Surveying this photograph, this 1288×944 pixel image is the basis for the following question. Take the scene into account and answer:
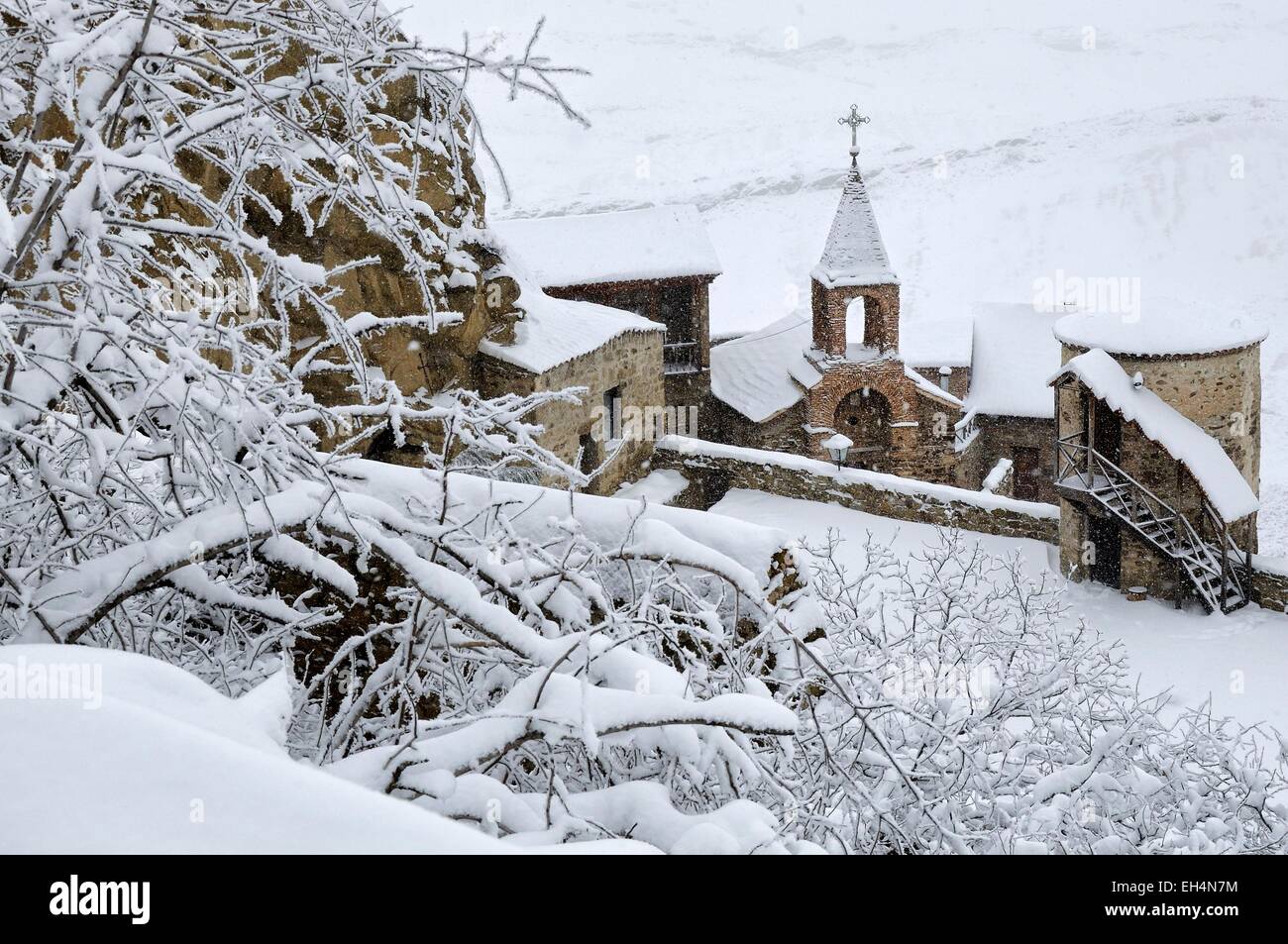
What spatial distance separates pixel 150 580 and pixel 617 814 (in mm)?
1555

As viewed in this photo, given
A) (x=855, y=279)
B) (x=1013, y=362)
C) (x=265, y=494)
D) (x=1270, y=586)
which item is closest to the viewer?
(x=265, y=494)

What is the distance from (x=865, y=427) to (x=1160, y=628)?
11.0 metres

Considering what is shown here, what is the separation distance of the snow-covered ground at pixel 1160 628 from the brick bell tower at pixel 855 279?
743 centimetres

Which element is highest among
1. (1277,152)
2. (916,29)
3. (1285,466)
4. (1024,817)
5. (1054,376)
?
(916,29)

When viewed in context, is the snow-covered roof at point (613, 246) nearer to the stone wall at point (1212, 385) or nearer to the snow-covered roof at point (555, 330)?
the snow-covered roof at point (555, 330)

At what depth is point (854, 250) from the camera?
26656mm

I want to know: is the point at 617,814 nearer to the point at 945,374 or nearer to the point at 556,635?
the point at 556,635

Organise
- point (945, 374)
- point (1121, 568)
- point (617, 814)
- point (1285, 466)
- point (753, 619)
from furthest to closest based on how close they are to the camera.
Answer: point (1285, 466), point (945, 374), point (1121, 568), point (753, 619), point (617, 814)

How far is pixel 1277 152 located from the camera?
5316cm

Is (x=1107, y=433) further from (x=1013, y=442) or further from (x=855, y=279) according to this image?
(x=1013, y=442)

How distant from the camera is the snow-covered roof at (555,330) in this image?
1817cm

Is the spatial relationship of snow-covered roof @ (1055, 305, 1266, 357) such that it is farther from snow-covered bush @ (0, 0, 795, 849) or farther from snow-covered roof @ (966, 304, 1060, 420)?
snow-covered bush @ (0, 0, 795, 849)

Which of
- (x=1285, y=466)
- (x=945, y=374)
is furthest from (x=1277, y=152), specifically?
(x=945, y=374)

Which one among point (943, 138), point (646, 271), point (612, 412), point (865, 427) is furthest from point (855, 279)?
point (943, 138)
